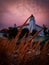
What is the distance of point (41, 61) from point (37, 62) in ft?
0.19

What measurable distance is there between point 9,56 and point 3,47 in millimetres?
140

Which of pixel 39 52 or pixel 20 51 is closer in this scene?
pixel 20 51

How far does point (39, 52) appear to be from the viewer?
3.21 meters

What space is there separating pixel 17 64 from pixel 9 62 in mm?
100

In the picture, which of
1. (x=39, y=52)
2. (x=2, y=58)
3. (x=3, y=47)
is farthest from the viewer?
(x=39, y=52)

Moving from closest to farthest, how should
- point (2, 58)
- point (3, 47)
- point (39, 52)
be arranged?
point (2, 58), point (3, 47), point (39, 52)

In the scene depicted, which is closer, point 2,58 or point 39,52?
point 2,58

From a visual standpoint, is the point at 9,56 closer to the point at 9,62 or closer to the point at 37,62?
the point at 9,62

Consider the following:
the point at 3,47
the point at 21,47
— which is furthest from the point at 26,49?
the point at 3,47

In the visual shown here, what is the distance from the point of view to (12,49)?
291cm

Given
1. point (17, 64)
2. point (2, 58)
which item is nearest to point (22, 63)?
point (17, 64)

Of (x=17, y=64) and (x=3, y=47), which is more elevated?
(x=3, y=47)

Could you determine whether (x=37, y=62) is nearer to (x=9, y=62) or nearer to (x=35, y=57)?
(x=35, y=57)

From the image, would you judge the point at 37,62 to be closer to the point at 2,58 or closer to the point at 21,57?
the point at 21,57
